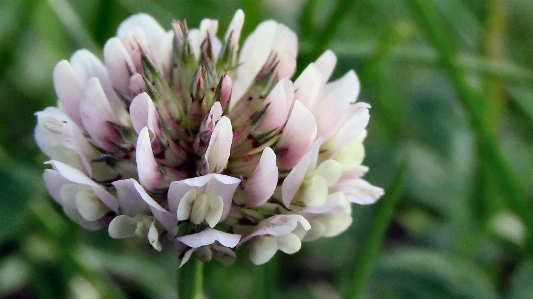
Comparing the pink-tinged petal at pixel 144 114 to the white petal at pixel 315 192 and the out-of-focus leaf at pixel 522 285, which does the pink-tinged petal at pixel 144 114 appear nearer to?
the white petal at pixel 315 192

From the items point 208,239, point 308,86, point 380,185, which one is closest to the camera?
point 208,239

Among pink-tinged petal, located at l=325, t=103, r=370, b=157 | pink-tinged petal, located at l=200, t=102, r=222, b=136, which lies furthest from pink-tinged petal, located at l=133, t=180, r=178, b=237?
pink-tinged petal, located at l=325, t=103, r=370, b=157

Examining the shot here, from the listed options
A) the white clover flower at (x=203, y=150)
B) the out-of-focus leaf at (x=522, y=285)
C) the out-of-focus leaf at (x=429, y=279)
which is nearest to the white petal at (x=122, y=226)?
the white clover flower at (x=203, y=150)

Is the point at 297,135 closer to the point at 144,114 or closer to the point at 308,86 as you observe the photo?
the point at 308,86

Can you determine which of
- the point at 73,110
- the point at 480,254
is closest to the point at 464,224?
the point at 480,254

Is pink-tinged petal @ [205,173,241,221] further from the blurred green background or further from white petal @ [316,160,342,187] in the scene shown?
the blurred green background

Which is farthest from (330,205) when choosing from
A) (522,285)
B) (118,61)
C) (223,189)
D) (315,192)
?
(522,285)
